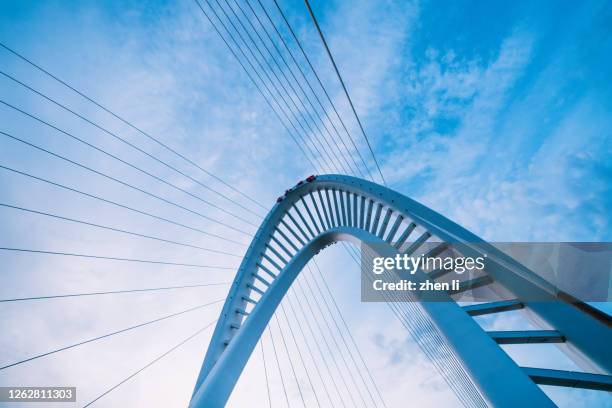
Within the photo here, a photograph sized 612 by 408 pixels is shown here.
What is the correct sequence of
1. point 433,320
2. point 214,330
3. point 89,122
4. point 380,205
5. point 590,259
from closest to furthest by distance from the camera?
point 433,320 → point 590,259 → point 89,122 → point 380,205 → point 214,330

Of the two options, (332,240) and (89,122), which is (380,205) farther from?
(89,122)

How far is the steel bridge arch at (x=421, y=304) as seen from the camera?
3049 millimetres

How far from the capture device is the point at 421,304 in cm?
484

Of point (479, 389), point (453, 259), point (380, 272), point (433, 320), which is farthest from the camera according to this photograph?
point (380, 272)

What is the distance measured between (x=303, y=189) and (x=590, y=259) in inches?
501

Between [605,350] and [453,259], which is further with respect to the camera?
[453,259]

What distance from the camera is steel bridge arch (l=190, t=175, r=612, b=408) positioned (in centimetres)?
305

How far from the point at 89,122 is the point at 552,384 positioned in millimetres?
9389

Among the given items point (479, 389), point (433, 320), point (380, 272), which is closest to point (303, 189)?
point (380, 272)

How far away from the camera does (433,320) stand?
4.31m

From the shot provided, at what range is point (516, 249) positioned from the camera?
5.65m

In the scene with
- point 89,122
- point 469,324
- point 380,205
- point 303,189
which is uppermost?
point 303,189

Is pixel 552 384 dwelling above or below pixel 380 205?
below

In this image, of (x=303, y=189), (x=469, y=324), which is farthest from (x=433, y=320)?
(x=303, y=189)
